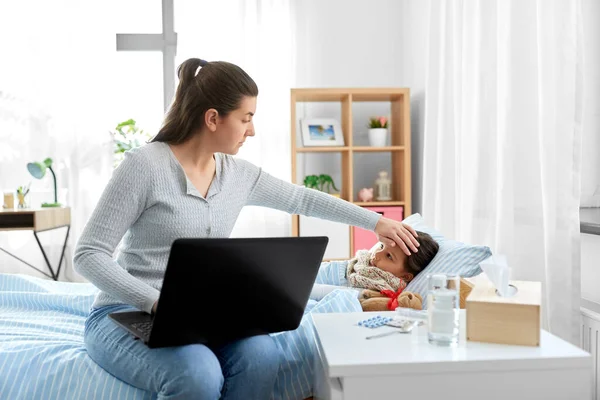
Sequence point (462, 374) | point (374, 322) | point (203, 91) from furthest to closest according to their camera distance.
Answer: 1. point (203, 91)
2. point (374, 322)
3. point (462, 374)

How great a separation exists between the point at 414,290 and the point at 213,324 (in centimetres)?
83

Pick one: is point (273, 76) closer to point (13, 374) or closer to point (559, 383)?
point (13, 374)

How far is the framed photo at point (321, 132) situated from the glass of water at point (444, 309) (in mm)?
2658

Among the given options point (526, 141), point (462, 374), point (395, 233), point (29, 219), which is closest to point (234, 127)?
point (395, 233)

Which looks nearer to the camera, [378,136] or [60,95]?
[378,136]

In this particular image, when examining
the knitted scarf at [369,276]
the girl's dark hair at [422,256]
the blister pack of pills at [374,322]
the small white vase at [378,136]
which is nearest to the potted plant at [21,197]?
the small white vase at [378,136]

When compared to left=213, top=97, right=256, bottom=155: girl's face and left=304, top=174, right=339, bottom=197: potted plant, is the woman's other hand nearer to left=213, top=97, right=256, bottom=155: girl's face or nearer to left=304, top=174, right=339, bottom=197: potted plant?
left=213, top=97, right=256, bottom=155: girl's face

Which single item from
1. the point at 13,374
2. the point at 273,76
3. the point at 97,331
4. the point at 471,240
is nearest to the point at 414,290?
the point at 471,240

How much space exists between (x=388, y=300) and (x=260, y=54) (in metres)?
2.49

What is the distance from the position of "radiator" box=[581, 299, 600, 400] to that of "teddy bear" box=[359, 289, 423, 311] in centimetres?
50

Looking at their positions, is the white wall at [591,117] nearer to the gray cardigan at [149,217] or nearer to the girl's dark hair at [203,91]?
the gray cardigan at [149,217]

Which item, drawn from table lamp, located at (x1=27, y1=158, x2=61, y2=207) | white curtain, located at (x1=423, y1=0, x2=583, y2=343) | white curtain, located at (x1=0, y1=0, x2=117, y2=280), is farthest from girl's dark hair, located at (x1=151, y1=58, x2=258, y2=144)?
white curtain, located at (x1=0, y1=0, x2=117, y2=280)

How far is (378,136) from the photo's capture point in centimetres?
380

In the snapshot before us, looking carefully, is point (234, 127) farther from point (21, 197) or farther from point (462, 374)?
point (21, 197)
